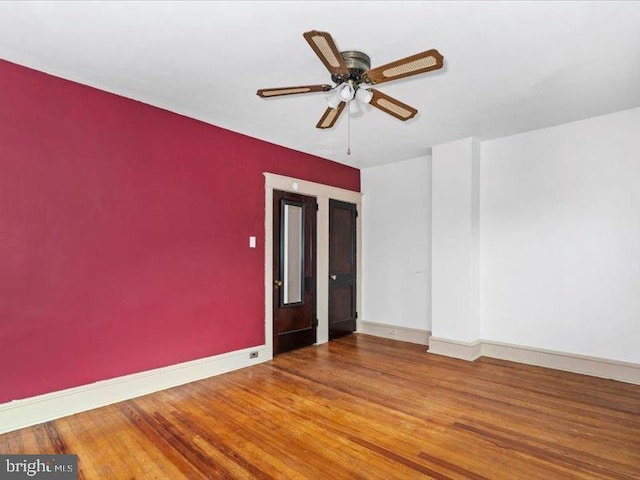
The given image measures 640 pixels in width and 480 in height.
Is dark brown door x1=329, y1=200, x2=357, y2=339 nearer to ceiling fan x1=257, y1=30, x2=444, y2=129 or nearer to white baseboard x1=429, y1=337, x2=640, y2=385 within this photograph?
white baseboard x1=429, y1=337, x2=640, y2=385

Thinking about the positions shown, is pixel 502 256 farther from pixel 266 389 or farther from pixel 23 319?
pixel 23 319

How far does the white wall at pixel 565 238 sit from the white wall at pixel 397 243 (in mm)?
871

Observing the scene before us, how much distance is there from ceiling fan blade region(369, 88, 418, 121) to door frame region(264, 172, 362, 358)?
2189 millimetres

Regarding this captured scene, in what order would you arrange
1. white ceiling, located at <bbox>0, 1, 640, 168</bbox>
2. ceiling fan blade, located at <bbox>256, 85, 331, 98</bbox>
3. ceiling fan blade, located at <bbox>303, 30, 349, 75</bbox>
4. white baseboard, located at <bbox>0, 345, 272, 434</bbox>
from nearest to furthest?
1. ceiling fan blade, located at <bbox>303, 30, 349, 75</bbox>
2. white ceiling, located at <bbox>0, 1, 640, 168</bbox>
3. ceiling fan blade, located at <bbox>256, 85, 331, 98</bbox>
4. white baseboard, located at <bbox>0, 345, 272, 434</bbox>

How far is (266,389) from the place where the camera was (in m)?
3.49

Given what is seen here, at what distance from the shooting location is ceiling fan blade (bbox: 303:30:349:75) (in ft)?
5.82

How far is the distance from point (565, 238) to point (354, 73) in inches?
127

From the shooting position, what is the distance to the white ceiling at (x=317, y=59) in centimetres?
215

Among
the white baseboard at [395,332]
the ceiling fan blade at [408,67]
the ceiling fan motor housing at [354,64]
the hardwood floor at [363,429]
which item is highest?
the ceiling fan motor housing at [354,64]

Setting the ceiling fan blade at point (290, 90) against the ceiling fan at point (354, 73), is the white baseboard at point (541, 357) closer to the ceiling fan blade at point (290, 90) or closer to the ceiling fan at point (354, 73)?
the ceiling fan at point (354, 73)

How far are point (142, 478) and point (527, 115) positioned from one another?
459 centimetres

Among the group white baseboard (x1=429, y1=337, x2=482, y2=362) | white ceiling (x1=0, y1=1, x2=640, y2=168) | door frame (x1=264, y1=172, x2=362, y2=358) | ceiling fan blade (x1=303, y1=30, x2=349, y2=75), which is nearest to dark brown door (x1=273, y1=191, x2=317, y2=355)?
door frame (x1=264, y1=172, x2=362, y2=358)

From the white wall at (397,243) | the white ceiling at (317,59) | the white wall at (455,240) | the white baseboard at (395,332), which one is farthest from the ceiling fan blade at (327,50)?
the white baseboard at (395,332)

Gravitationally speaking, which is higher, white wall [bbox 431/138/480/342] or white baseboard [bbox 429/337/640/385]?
white wall [bbox 431/138/480/342]
